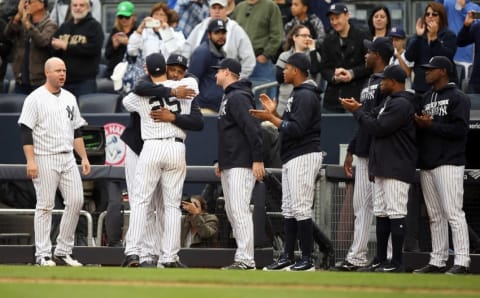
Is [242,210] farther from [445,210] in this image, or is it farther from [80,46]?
[80,46]

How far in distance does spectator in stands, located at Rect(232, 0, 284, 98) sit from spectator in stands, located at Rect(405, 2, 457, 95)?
2.22 metres

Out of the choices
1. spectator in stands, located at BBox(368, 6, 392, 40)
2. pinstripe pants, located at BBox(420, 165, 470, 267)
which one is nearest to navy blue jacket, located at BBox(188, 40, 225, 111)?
spectator in stands, located at BBox(368, 6, 392, 40)

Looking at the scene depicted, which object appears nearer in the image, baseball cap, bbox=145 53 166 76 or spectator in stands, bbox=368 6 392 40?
baseball cap, bbox=145 53 166 76

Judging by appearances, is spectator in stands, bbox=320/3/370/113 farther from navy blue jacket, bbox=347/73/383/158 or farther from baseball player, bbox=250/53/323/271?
baseball player, bbox=250/53/323/271

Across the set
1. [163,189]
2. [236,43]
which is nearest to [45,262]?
[163,189]

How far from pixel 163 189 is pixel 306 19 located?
4408 millimetres

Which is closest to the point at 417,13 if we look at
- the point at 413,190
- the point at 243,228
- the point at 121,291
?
the point at 413,190

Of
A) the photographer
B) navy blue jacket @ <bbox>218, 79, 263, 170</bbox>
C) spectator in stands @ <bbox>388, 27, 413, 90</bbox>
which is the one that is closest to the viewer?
navy blue jacket @ <bbox>218, 79, 263, 170</bbox>

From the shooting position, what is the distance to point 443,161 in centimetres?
1317

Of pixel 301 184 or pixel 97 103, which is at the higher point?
pixel 97 103

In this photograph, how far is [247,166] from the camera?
13.5m

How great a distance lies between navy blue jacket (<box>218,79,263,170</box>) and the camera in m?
13.3

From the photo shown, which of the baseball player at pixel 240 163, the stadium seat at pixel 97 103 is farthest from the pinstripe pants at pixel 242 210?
the stadium seat at pixel 97 103

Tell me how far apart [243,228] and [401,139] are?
1865 millimetres
